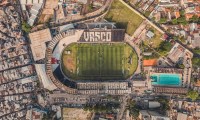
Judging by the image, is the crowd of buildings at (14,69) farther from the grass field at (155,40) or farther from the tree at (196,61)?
the tree at (196,61)

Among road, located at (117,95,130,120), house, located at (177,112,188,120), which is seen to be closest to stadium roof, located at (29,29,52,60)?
road, located at (117,95,130,120)

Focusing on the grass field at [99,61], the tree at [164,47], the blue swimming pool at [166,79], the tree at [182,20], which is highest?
the tree at [182,20]

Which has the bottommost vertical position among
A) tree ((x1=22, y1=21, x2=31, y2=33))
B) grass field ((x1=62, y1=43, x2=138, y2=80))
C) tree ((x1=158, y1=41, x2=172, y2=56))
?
grass field ((x1=62, y1=43, x2=138, y2=80))

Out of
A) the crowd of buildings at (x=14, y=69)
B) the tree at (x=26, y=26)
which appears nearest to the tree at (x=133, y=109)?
the crowd of buildings at (x=14, y=69)

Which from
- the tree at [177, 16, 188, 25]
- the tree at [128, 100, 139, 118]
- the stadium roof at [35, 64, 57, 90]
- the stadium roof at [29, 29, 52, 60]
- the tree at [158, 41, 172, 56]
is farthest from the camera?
the tree at [128, 100, 139, 118]

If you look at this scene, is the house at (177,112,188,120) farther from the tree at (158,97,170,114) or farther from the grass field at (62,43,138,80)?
the grass field at (62,43,138,80)

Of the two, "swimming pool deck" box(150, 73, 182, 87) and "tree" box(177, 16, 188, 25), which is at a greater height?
"tree" box(177, 16, 188, 25)

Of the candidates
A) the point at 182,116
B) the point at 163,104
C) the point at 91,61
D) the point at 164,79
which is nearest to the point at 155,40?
the point at 164,79
